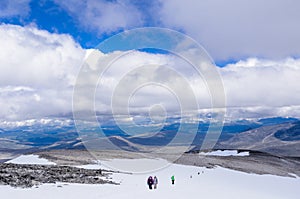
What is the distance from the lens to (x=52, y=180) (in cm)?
3033

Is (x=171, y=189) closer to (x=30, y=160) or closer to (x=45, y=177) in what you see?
(x=45, y=177)

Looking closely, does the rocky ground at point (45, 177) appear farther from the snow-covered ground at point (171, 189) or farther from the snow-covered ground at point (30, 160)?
the snow-covered ground at point (30, 160)

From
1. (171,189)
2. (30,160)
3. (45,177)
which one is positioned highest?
(30,160)

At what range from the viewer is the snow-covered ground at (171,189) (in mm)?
25406

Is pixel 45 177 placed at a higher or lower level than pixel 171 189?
higher

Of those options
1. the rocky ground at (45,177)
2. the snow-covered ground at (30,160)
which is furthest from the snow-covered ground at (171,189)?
the snow-covered ground at (30,160)

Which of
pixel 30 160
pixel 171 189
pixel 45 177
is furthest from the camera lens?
pixel 30 160

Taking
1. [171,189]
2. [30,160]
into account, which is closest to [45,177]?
[171,189]

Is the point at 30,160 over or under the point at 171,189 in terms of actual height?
over

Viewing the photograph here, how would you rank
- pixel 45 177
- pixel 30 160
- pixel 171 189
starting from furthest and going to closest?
pixel 30 160 < pixel 171 189 < pixel 45 177

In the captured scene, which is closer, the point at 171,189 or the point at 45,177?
the point at 45,177

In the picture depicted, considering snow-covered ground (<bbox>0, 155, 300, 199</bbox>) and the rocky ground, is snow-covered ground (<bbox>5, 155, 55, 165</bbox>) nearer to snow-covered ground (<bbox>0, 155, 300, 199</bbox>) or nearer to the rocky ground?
the rocky ground

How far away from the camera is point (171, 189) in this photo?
3234cm

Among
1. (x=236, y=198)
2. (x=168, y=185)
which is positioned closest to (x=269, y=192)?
(x=236, y=198)
